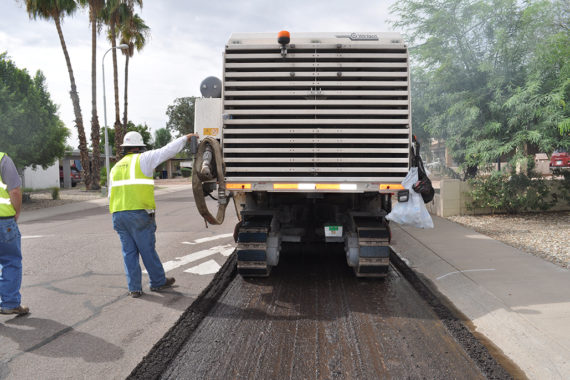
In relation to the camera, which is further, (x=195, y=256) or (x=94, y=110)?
(x=94, y=110)

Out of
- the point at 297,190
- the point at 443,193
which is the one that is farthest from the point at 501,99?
the point at 297,190

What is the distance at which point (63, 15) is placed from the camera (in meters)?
23.5

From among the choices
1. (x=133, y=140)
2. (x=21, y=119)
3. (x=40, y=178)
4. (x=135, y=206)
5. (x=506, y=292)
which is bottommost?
(x=506, y=292)

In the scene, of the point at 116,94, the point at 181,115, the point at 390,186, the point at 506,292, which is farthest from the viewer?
the point at 181,115

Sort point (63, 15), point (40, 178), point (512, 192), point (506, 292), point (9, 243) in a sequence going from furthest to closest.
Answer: point (40, 178), point (63, 15), point (512, 192), point (506, 292), point (9, 243)

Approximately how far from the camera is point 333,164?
5656 mm

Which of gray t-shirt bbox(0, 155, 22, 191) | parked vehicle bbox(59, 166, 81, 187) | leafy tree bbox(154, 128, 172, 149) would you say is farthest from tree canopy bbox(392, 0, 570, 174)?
leafy tree bbox(154, 128, 172, 149)

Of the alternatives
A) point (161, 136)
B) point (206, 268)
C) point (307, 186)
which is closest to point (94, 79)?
point (206, 268)

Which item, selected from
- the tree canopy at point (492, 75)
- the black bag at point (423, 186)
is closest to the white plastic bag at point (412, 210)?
the black bag at point (423, 186)

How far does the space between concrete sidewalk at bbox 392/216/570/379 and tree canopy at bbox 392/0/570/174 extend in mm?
3706

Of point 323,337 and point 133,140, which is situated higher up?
point 133,140

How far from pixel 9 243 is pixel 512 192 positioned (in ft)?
36.8

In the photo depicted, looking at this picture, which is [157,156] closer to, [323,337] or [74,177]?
[323,337]

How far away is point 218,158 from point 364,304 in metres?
2.49
